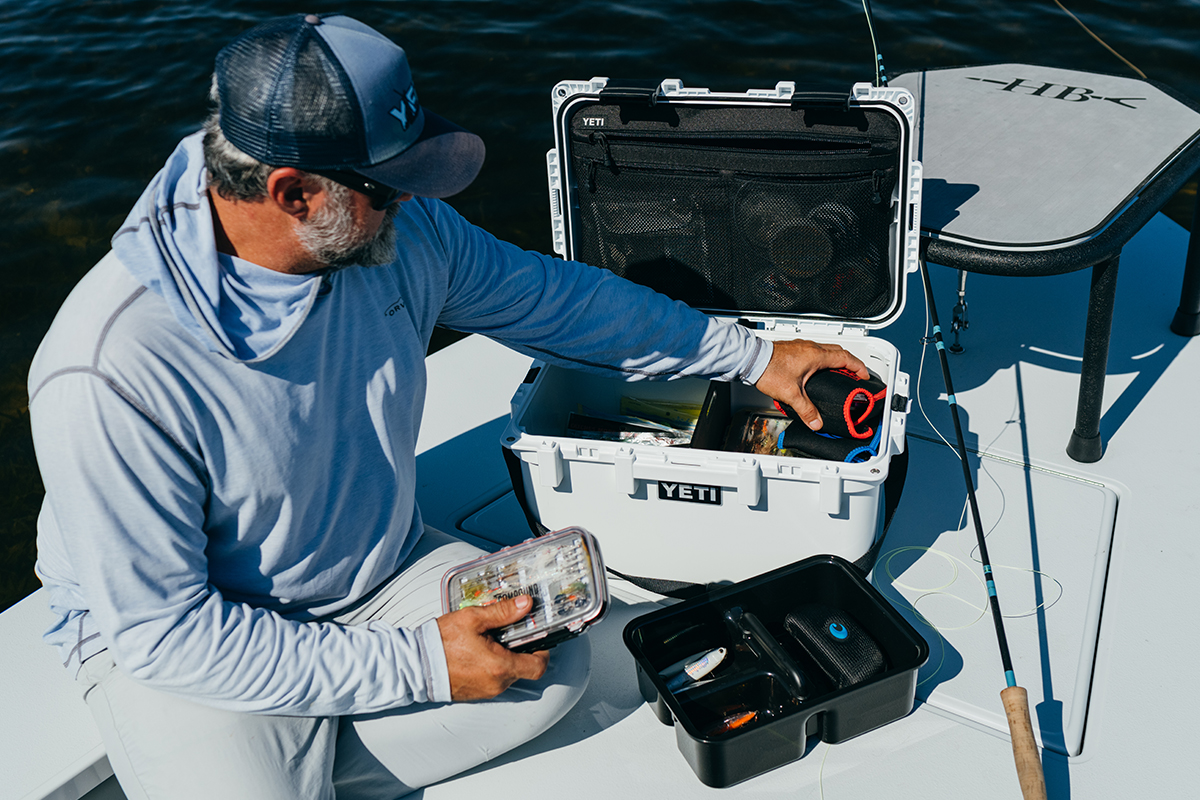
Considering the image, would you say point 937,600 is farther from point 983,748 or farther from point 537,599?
point 537,599

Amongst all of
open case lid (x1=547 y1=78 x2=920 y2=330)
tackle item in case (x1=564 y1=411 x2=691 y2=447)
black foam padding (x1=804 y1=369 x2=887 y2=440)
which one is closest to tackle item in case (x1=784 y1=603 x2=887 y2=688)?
black foam padding (x1=804 y1=369 x2=887 y2=440)

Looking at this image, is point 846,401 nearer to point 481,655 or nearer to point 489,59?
point 481,655

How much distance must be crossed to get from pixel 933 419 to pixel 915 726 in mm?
843

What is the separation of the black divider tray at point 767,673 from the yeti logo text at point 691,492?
0.16 metres

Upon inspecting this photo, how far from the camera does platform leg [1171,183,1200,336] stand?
2369 mm

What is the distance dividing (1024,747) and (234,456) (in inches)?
47.8

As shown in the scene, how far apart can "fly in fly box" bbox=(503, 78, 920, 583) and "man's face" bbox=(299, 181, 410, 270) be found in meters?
0.50

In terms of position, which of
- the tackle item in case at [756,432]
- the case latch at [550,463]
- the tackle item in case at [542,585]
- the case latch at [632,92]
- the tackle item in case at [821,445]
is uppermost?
the case latch at [632,92]

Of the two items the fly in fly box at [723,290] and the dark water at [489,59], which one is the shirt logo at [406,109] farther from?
the dark water at [489,59]

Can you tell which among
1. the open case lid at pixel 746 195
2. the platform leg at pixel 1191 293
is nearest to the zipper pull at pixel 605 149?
the open case lid at pixel 746 195

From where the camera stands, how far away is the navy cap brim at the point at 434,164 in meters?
1.35

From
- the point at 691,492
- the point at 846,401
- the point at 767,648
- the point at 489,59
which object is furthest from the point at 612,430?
the point at 489,59

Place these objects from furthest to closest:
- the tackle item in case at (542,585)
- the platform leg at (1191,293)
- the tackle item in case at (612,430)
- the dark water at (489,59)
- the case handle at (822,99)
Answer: the dark water at (489,59) → the platform leg at (1191,293) → the tackle item in case at (612,430) → the case handle at (822,99) → the tackle item in case at (542,585)

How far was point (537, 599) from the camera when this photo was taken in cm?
158
